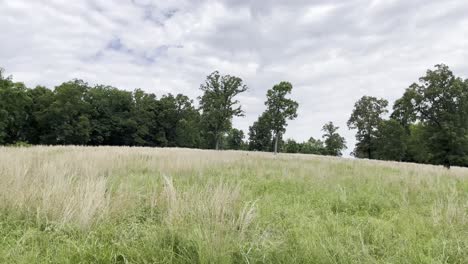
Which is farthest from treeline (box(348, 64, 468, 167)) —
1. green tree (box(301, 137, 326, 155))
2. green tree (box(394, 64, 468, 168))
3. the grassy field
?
green tree (box(301, 137, 326, 155))

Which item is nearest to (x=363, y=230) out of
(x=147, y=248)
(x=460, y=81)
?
(x=147, y=248)

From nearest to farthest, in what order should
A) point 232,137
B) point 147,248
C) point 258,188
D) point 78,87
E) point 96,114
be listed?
point 147,248 → point 258,188 → point 78,87 → point 96,114 → point 232,137

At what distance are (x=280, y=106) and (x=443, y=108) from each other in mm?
14451

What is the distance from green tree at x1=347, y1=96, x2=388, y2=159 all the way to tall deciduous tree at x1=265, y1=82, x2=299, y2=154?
Result: 1904cm

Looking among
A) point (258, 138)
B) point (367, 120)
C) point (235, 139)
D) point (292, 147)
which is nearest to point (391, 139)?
point (367, 120)

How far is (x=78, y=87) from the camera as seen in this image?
49.3 metres

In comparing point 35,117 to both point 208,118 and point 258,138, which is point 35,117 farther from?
point 258,138

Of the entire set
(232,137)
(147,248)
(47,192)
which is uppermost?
(232,137)

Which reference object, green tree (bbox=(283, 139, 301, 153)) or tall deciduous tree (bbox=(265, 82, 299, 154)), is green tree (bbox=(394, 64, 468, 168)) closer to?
tall deciduous tree (bbox=(265, 82, 299, 154))

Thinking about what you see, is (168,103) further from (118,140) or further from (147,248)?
(147,248)

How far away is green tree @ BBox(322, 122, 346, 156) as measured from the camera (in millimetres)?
64500

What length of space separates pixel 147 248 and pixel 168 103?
56.5 meters

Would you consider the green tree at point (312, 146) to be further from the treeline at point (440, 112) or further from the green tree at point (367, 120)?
the treeline at point (440, 112)

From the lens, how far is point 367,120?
44438 millimetres
